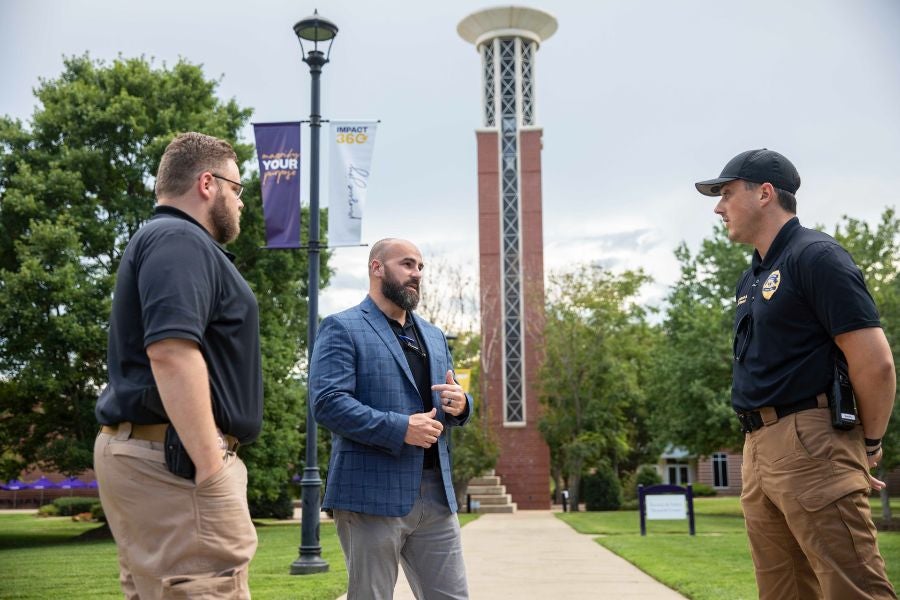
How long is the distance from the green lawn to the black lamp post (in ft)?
13.9

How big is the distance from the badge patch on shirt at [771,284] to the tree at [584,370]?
3131 cm

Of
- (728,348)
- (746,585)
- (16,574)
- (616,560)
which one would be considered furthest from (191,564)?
(728,348)

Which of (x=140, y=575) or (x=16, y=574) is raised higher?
(x=140, y=575)

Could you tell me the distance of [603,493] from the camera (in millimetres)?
33312

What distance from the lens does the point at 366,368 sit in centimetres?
418

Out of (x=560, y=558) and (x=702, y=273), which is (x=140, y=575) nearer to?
(x=560, y=558)

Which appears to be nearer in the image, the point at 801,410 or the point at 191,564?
the point at 191,564

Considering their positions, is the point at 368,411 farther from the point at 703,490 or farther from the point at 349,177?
the point at 703,490

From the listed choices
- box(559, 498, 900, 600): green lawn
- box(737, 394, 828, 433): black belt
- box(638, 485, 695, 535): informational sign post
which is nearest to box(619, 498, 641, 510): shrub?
box(559, 498, 900, 600): green lawn

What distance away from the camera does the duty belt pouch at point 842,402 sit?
3508 mm

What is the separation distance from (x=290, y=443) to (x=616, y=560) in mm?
12551

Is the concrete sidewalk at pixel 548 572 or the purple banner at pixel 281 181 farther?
the purple banner at pixel 281 181

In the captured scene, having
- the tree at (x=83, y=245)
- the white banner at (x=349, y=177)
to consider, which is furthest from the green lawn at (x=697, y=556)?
the tree at (x=83, y=245)

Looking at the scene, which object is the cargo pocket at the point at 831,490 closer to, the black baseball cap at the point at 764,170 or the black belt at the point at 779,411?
the black belt at the point at 779,411
